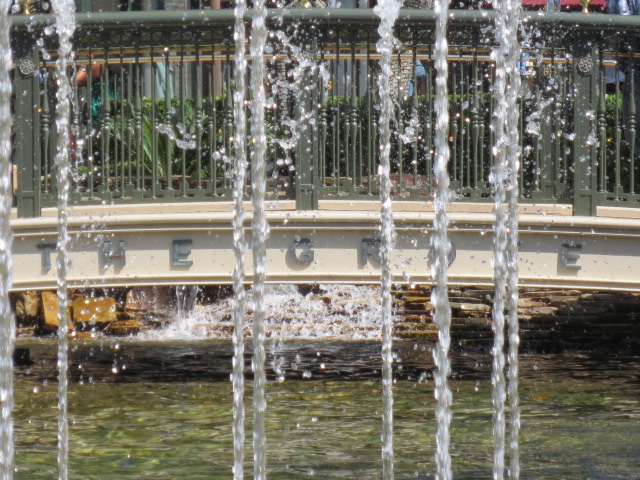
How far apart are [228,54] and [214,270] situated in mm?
1477

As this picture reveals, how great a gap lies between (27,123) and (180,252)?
1.40 metres

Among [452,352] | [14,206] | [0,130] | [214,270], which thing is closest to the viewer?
[0,130]

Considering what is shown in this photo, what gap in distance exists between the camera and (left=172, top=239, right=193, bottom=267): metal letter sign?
8500 millimetres

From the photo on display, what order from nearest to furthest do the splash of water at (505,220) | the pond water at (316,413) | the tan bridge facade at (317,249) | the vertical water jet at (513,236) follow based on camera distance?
1. the splash of water at (505,220)
2. the vertical water jet at (513,236)
3. the pond water at (316,413)
4. the tan bridge facade at (317,249)

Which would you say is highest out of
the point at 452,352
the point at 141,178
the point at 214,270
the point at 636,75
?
the point at 636,75

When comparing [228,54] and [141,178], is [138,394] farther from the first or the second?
[228,54]

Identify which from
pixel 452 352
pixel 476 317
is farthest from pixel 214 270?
pixel 476 317

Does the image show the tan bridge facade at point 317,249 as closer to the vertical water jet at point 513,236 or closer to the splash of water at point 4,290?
the vertical water jet at point 513,236

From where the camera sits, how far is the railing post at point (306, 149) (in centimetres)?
864

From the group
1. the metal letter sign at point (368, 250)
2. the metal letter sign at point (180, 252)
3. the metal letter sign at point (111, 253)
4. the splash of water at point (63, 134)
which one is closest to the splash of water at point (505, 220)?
the metal letter sign at point (368, 250)

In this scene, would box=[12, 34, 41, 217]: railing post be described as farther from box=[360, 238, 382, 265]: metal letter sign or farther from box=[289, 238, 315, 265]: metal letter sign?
box=[360, 238, 382, 265]: metal letter sign

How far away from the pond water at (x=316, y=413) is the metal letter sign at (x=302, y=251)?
37.4 inches

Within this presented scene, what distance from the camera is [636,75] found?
9328mm

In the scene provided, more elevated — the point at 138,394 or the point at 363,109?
the point at 363,109
